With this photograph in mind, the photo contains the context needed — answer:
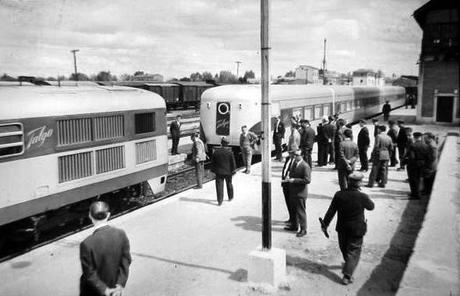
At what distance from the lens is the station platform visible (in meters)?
5.98

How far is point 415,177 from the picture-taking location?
10344mm

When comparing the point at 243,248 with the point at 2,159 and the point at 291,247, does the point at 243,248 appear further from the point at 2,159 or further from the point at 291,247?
the point at 2,159

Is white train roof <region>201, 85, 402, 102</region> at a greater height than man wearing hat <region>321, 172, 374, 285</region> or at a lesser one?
greater

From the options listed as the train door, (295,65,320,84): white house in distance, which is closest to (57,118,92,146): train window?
the train door

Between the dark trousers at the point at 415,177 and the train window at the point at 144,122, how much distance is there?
6344 mm

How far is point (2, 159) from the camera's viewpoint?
275 inches

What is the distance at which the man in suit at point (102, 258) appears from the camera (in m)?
3.91

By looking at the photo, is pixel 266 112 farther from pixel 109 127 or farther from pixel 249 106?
pixel 249 106

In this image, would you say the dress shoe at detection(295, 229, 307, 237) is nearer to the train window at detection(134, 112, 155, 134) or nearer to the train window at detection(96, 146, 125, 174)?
the train window at detection(96, 146, 125, 174)

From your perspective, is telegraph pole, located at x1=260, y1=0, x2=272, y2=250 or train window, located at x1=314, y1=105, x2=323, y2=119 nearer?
telegraph pole, located at x1=260, y1=0, x2=272, y2=250

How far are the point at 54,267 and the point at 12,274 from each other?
0.58 metres

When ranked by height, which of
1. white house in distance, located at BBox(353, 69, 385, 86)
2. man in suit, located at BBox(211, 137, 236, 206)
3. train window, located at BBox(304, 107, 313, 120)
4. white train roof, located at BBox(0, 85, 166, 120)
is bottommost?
man in suit, located at BBox(211, 137, 236, 206)

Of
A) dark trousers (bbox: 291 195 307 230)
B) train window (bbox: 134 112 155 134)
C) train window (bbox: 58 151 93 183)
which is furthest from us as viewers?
train window (bbox: 134 112 155 134)

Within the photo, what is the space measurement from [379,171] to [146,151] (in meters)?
6.12
